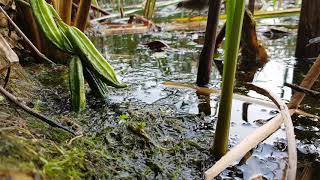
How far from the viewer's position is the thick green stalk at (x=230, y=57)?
100cm

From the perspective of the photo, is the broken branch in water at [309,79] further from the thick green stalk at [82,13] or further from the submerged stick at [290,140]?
the thick green stalk at [82,13]

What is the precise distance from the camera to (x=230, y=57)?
40.5 inches

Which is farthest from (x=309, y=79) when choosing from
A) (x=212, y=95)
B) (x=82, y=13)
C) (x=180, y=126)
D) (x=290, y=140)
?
(x=82, y=13)

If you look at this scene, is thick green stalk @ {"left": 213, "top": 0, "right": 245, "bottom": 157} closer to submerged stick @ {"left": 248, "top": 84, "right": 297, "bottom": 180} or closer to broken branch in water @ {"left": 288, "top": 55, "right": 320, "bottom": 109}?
submerged stick @ {"left": 248, "top": 84, "right": 297, "bottom": 180}

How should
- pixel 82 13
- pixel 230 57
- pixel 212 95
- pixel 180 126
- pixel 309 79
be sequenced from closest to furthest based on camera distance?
pixel 230 57 < pixel 309 79 < pixel 180 126 < pixel 212 95 < pixel 82 13

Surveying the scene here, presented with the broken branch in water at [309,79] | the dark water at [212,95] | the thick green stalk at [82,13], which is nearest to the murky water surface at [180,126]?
the dark water at [212,95]


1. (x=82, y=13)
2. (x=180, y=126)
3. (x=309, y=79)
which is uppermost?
(x=82, y=13)

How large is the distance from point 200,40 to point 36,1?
2056mm

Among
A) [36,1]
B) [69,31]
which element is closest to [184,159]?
[69,31]

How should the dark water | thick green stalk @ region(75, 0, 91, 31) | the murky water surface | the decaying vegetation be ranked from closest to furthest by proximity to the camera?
the decaying vegetation < the murky water surface < the dark water < thick green stalk @ region(75, 0, 91, 31)

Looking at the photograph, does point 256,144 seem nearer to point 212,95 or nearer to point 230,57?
point 230,57

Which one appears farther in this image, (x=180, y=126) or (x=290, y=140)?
(x=180, y=126)

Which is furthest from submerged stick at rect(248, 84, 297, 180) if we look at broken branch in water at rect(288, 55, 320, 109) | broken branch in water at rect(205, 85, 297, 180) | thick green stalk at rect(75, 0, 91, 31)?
thick green stalk at rect(75, 0, 91, 31)

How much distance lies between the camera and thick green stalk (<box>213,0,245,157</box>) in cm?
100
